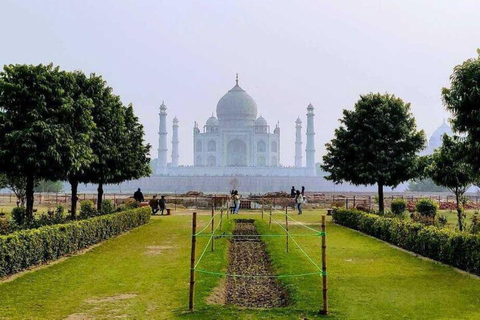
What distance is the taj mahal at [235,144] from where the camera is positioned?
99.3 metres

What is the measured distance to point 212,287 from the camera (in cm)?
988

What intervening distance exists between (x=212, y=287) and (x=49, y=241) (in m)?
5.10

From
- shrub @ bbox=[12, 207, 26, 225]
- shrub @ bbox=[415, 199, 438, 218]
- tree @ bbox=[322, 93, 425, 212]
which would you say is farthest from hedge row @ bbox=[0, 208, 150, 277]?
shrub @ bbox=[415, 199, 438, 218]

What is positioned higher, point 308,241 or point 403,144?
point 403,144

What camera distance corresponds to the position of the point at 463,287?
9.98 m

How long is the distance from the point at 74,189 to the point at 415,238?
12.9 meters

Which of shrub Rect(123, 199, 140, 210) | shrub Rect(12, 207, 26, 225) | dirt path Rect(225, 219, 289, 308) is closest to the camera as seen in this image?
dirt path Rect(225, 219, 289, 308)

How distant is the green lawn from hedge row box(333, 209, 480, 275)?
0.44m

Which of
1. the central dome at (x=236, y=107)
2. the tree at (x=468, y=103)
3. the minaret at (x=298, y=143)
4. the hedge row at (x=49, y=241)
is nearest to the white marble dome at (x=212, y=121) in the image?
the central dome at (x=236, y=107)

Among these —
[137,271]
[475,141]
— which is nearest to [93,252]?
[137,271]

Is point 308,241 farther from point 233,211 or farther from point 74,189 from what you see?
point 233,211

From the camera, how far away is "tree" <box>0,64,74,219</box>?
49.0ft

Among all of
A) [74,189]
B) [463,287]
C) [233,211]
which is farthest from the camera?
[233,211]

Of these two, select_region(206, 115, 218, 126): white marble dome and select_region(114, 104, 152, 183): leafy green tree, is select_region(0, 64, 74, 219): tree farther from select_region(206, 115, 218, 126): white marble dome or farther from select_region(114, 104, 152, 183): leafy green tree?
select_region(206, 115, 218, 126): white marble dome
